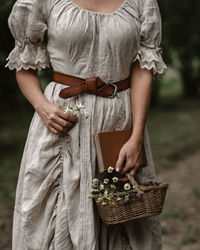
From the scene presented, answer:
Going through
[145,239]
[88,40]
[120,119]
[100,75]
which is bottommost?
[145,239]

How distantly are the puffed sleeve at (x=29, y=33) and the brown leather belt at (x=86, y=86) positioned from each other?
133mm

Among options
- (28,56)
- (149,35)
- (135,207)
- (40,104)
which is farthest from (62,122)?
(149,35)

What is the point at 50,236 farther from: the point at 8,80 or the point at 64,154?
the point at 8,80

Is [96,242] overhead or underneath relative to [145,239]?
overhead

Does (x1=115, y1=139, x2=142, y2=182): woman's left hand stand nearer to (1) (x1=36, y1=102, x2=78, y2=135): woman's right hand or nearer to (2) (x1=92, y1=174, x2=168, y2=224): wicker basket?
(2) (x1=92, y1=174, x2=168, y2=224): wicker basket

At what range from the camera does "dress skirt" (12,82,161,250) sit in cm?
200

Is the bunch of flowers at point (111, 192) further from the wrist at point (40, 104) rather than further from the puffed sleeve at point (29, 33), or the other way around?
the puffed sleeve at point (29, 33)

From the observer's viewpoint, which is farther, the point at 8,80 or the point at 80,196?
the point at 8,80

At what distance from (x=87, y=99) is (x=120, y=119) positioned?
0.19 metres

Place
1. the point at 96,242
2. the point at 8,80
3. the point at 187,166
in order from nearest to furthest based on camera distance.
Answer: the point at 96,242 < the point at 187,166 < the point at 8,80

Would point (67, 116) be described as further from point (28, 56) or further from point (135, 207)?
point (135, 207)

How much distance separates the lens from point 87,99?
2062 millimetres

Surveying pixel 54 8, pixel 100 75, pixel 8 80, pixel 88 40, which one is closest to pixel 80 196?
pixel 100 75

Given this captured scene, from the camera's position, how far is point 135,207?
1.90 metres
